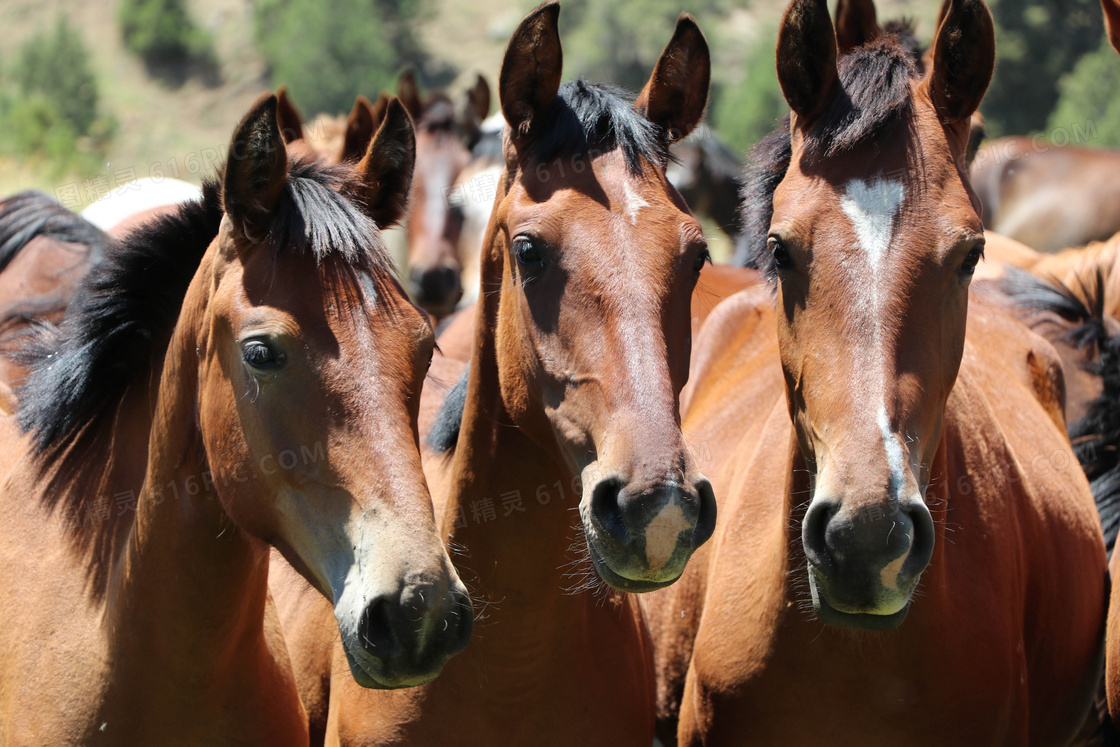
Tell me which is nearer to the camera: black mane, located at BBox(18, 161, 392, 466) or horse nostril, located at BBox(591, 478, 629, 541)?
horse nostril, located at BBox(591, 478, 629, 541)

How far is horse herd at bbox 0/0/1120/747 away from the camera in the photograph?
209cm

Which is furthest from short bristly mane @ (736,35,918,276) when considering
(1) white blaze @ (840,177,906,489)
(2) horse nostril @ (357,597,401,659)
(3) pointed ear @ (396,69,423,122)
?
(3) pointed ear @ (396,69,423,122)

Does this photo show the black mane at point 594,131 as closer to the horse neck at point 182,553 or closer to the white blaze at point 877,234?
the white blaze at point 877,234

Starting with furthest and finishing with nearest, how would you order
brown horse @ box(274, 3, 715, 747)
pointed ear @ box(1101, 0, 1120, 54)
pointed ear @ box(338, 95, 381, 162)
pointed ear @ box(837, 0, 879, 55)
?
pointed ear @ box(338, 95, 381, 162), pointed ear @ box(837, 0, 879, 55), pointed ear @ box(1101, 0, 1120, 54), brown horse @ box(274, 3, 715, 747)

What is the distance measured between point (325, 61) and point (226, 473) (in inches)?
1374

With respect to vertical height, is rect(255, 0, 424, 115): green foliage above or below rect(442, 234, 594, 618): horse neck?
above

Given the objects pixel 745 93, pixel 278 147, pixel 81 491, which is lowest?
pixel 81 491

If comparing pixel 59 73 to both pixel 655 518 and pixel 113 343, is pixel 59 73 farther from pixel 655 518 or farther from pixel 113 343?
pixel 655 518

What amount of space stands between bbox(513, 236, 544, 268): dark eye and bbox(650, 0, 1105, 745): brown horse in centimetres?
55

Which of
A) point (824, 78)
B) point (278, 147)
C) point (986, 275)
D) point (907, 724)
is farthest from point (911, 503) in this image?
point (986, 275)

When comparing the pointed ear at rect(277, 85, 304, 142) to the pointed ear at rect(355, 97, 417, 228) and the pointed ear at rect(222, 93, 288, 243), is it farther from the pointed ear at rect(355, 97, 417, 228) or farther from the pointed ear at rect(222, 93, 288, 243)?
the pointed ear at rect(222, 93, 288, 243)

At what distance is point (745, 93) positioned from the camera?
26.0 metres

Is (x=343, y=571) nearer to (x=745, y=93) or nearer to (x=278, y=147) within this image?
(x=278, y=147)

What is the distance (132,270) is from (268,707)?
44.1 inches
